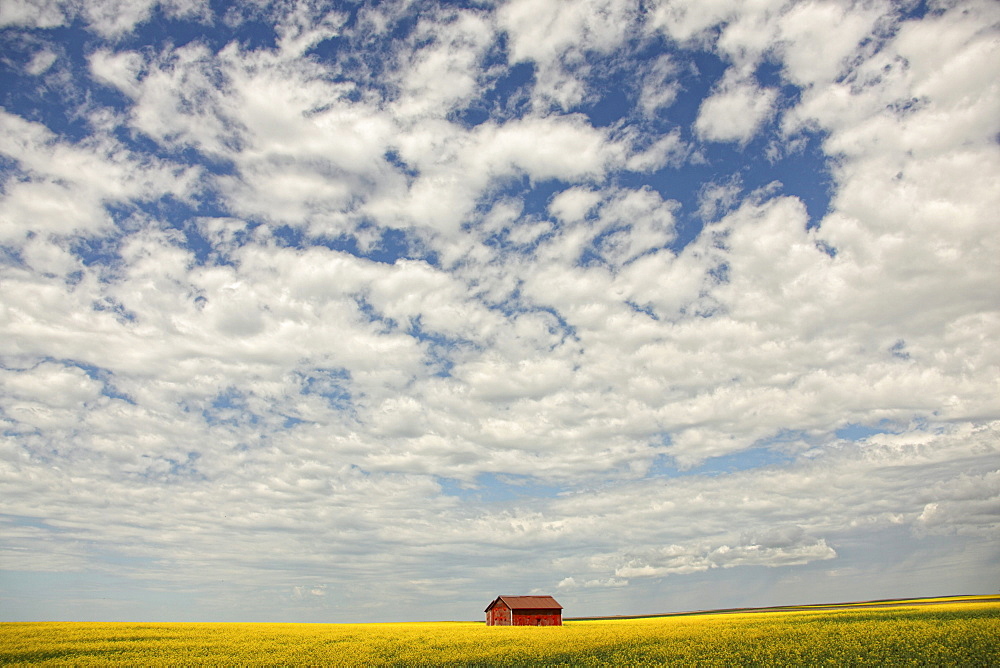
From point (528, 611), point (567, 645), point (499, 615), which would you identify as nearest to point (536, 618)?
point (528, 611)

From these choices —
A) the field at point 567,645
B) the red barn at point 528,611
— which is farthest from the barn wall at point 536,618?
the field at point 567,645

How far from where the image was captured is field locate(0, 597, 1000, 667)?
120 ft

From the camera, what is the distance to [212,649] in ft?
144

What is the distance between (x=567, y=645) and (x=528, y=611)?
1851 inches

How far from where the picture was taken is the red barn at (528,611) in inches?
3408

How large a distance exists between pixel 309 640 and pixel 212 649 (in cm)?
765

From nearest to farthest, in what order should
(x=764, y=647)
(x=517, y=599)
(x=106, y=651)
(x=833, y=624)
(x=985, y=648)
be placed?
(x=985, y=648)
(x=764, y=647)
(x=106, y=651)
(x=833, y=624)
(x=517, y=599)

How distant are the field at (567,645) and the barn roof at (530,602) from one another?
35.9 m

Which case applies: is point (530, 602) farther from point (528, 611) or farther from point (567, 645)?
point (567, 645)

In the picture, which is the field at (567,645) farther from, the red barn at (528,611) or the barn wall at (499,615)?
the barn wall at (499,615)

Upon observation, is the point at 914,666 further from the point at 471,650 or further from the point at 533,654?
the point at 471,650

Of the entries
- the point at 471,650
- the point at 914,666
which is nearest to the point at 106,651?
the point at 471,650

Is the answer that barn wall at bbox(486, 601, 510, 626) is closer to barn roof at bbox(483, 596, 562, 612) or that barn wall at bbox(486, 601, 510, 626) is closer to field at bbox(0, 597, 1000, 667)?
barn roof at bbox(483, 596, 562, 612)

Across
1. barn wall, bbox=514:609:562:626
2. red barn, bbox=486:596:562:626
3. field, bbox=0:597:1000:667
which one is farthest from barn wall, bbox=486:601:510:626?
field, bbox=0:597:1000:667
